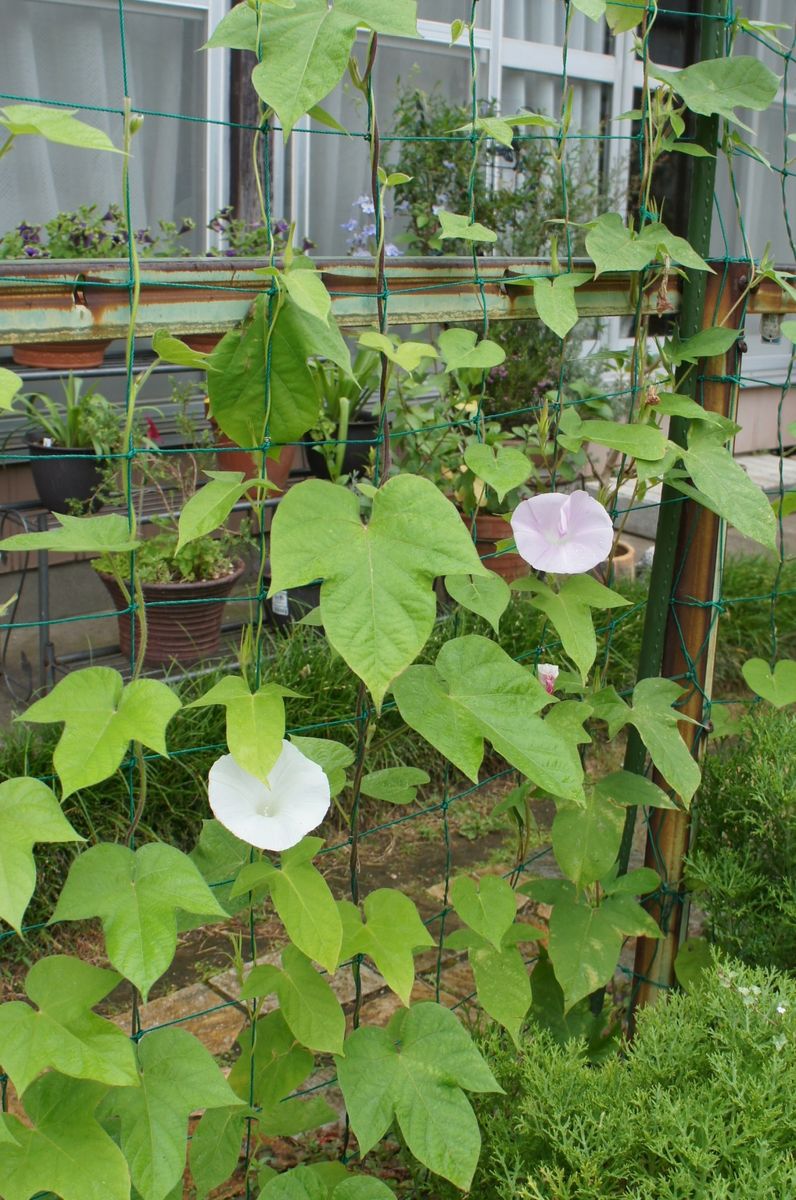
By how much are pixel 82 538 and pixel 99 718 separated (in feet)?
0.57

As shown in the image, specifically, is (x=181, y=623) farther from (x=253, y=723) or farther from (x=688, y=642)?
(x=253, y=723)

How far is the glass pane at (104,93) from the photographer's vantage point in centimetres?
421

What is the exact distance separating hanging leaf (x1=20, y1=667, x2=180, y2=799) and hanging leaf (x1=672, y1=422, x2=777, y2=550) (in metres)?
0.86

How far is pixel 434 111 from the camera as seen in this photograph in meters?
4.81

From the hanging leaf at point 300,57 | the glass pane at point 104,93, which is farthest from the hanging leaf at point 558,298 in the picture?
Result: the glass pane at point 104,93

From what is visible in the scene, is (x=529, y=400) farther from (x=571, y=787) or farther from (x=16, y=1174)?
(x=16, y=1174)

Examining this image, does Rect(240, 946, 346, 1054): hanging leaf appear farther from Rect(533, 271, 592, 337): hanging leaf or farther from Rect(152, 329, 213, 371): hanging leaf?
Rect(533, 271, 592, 337): hanging leaf

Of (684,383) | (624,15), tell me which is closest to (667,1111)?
(684,383)

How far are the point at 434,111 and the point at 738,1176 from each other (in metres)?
4.39

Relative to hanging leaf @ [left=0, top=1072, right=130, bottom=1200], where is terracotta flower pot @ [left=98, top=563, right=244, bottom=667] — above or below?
below

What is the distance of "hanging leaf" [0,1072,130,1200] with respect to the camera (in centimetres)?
113

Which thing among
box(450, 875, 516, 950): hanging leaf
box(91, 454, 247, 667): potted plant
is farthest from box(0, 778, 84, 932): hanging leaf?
box(91, 454, 247, 667): potted plant

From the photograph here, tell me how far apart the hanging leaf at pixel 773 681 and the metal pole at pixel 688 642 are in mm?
70

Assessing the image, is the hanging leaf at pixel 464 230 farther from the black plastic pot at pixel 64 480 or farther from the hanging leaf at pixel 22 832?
the black plastic pot at pixel 64 480
